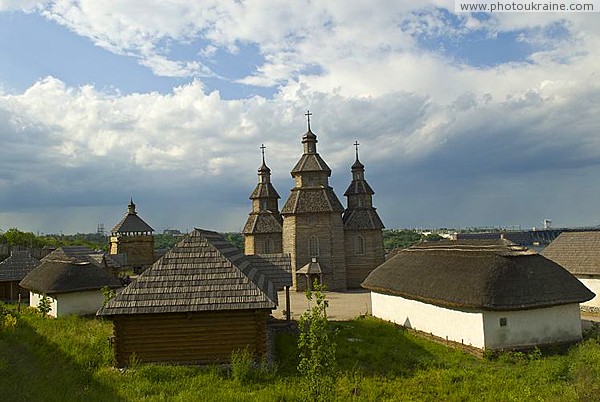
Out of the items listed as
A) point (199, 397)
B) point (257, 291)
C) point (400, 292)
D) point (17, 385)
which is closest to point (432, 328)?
point (400, 292)

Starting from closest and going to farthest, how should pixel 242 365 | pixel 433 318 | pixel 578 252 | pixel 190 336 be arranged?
pixel 242 365, pixel 190 336, pixel 433 318, pixel 578 252

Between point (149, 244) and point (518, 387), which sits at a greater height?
point (149, 244)

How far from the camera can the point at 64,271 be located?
2381 centimetres

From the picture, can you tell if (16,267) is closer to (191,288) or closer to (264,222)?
(264,222)

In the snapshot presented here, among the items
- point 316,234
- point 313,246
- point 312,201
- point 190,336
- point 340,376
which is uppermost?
point 312,201

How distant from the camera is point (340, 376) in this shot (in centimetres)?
1276

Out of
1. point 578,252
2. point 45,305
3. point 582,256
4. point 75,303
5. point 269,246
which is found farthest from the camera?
point 269,246

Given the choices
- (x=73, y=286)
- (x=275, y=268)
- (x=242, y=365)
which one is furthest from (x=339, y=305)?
(x=242, y=365)

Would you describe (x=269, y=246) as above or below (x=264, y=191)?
below

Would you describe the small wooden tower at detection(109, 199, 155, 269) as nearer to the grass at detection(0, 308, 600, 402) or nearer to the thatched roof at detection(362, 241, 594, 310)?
the grass at detection(0, 308, 600, 402)

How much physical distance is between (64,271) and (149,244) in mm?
29863

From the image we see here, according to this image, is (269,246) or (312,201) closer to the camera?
(312,201)

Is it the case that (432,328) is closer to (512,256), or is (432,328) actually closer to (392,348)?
(392,348)

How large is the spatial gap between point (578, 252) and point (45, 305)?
26636 millimetres
